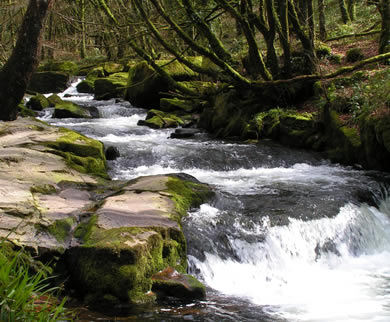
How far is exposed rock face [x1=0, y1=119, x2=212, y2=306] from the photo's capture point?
13.7 ft

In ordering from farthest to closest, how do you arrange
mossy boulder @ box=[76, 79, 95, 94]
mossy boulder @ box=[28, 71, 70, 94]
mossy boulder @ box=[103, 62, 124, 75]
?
1. mossy boulder @ box=[103, 62, 124, 75]
2. mossy boulder @ box=[28, 71, 70, 94]
3. mossy boulder @ box=[76, 79, 95, 94]

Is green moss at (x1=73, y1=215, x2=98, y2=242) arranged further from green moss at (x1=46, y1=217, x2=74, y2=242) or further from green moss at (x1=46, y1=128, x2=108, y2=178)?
green moss at (x1=46, y1=128, x2=108, y2=178)

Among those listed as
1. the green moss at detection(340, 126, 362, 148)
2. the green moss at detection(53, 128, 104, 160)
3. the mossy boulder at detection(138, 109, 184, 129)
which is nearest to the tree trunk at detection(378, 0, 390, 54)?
the green moss at detection(340, 126, 362, 148)

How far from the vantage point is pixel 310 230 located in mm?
6316

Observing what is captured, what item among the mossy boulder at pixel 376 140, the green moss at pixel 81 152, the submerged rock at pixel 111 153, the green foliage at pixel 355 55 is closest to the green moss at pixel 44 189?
the green moss at pixel 81 152

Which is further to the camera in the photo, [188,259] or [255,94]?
[255,94]

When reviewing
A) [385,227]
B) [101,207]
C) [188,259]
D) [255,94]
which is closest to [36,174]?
[101,207]

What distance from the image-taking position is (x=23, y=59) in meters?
8.81

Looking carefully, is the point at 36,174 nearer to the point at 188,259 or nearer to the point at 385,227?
the point at 188,259

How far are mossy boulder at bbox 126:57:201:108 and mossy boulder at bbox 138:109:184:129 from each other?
2.48 m

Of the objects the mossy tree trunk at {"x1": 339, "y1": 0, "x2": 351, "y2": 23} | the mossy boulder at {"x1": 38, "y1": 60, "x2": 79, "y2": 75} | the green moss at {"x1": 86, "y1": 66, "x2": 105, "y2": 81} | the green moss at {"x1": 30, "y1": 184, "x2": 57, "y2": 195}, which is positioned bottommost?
the green moss at {"x1": 30, "y1": 184, "x2": 57, "y2": 195}

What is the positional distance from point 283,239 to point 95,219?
2638mm

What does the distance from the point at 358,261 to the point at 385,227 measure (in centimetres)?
118

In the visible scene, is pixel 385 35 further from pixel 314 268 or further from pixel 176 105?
pixel 314 268
